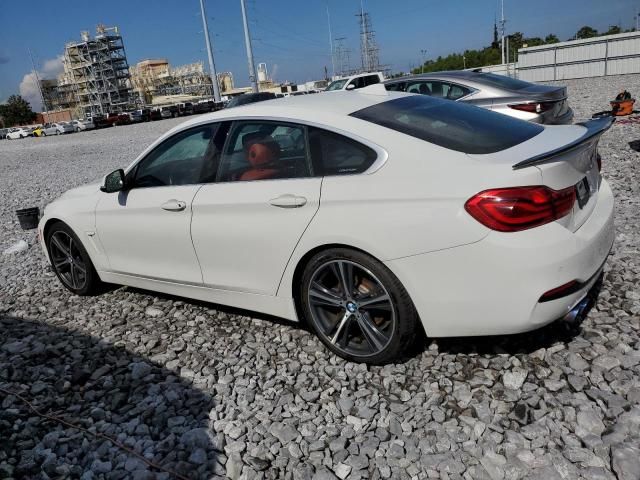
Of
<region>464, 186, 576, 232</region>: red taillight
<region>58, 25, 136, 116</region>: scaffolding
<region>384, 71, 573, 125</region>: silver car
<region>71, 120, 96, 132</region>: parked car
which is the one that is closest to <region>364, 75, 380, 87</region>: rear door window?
<region>384, 71, 573, 125</region>: silver car

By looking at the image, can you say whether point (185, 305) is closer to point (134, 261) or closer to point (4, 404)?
point (134, 261)

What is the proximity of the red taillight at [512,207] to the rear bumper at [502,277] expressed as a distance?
0.15 ft

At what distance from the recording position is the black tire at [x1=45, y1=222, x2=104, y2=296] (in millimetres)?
4805

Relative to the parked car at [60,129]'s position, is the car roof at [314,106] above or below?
above

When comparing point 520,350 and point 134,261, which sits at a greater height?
point 134,261

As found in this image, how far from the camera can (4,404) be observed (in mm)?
3314

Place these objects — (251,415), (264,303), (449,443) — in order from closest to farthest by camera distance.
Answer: (449,443)
(251,415)
(264,303)

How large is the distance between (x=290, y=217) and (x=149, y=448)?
151 cm

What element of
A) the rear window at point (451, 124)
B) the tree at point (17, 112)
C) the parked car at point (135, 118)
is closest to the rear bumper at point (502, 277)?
the rear window at point (451, 124)

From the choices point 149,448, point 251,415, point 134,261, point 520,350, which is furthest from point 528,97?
point 149,448

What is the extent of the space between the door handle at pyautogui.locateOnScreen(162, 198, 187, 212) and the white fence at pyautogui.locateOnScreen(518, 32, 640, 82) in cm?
3164

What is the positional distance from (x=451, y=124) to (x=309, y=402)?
1.91 meters

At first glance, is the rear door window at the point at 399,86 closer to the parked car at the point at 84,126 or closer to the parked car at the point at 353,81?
the parked car at the point at 353,81

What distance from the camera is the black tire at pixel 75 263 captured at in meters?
4.80
